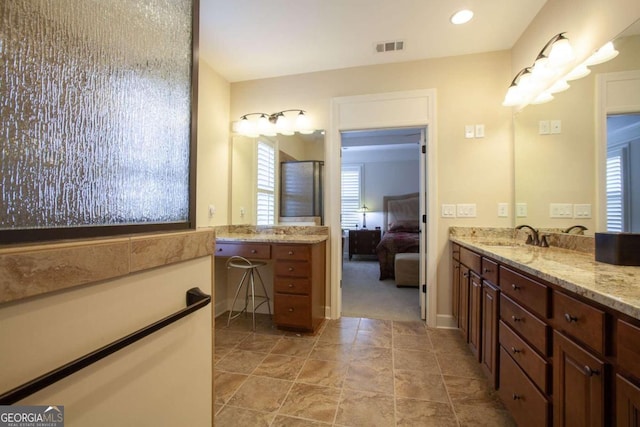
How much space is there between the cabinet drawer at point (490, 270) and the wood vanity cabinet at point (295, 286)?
1.32 meters

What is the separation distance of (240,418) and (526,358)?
4.79ft

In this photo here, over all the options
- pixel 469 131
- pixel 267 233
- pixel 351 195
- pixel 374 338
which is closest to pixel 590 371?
pixel 374 338

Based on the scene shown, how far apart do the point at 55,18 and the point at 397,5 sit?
82.9 inches

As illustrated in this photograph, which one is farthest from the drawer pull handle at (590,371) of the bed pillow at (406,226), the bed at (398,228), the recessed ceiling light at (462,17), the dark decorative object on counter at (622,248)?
the bed pillow at (406,226)

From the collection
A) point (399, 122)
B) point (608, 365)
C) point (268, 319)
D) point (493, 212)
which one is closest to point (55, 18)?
point (608, 365)

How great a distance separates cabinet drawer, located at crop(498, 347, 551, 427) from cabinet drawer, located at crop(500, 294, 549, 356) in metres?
0.18

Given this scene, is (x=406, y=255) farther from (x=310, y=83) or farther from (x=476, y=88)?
(x=310, y=83)

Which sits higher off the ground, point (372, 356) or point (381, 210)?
point (381, 210)

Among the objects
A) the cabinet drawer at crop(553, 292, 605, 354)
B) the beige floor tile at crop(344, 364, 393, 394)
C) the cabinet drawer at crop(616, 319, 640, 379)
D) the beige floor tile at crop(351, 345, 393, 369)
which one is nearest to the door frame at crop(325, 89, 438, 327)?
the beige floor tile at crop(351, 345, 393, 369)

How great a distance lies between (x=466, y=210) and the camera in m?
2.49

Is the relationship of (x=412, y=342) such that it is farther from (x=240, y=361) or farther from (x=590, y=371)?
(x=590, y=371)

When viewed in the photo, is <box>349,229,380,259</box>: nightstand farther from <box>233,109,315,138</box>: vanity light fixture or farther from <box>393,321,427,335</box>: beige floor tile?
<box>233,109,315,138</box>: vanity light fixture

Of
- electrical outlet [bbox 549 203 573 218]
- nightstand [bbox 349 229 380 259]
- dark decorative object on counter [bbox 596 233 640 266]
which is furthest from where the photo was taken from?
nightstand [bbox 349 229 380 259]

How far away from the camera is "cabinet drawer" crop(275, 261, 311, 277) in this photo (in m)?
2.33
